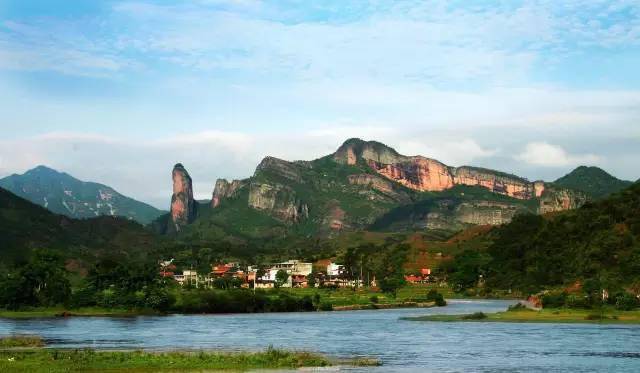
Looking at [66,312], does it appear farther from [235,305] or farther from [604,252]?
[604,252]

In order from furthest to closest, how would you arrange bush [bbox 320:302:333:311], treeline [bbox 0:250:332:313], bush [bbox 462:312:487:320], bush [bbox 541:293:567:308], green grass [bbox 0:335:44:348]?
bush [bbox 320:302:333:311], treeline [bbox 0:250:332:313], bush [bbox 541:293:567:308], bush [bbox 462:312:487:320], green grass [bbox 0:335:44:348]

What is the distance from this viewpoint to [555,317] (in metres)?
122

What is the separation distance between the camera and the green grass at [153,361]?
61844 millimetres

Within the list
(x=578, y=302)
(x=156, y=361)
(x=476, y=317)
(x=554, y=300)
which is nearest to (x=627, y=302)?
(x=578, y=302)

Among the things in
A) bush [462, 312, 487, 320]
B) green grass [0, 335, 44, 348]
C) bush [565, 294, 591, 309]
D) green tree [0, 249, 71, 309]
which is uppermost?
green tree [0, 249, 71, 309]

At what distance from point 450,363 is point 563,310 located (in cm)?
6675

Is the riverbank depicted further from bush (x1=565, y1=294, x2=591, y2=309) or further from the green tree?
the green tree

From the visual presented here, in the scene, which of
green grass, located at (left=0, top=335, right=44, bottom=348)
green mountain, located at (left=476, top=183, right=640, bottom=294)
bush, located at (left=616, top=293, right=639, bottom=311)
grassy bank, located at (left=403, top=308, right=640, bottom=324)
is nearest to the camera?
green grass, located at (left=0, top=335, right=44, bottom=348)

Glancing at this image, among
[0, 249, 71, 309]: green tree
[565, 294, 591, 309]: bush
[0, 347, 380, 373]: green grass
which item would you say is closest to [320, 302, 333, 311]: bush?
[0, 249, 71, 309]: green tree

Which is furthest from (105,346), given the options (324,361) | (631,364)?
(631,364)

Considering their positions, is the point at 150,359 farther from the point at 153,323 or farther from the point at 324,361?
the point at 153,323

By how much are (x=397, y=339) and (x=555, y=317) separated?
38.5m

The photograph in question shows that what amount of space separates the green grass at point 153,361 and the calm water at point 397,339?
24.4ft

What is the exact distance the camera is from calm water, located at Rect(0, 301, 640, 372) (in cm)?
6925
